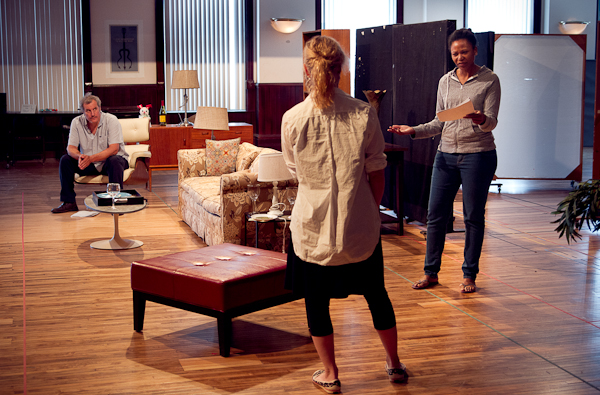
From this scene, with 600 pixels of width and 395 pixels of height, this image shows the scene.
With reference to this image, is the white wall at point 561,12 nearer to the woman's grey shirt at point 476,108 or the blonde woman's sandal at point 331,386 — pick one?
the woman's grey shirt at point 476,108

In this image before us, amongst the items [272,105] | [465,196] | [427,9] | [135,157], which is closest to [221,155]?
[135,157]

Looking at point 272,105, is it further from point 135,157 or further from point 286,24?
point 135,157

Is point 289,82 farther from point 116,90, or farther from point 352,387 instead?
point 352,387

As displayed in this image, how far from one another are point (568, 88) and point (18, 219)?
6724 mm

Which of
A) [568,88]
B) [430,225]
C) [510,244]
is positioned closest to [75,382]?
[430,225]

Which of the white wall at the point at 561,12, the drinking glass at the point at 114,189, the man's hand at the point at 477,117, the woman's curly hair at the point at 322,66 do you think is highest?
the white wall at the point at 561,12

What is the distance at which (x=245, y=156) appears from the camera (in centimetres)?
608

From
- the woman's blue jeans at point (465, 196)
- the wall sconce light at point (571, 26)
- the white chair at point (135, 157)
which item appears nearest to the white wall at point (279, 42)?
the white chair at point (135, 157)

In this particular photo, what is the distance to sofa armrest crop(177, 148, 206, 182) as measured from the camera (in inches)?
248

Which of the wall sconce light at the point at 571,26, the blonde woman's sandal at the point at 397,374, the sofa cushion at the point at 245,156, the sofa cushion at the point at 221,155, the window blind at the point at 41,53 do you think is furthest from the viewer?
the wall sconce light at the point at 571,26

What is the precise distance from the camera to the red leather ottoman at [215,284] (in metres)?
3.09

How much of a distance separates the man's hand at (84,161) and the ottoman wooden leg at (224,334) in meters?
3.83

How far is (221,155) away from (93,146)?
4.52ft

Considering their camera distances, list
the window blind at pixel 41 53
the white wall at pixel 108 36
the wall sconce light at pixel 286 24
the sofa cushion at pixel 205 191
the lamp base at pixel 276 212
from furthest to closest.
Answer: the wall sconce light at pixel 286 24
the white wall at pixel 108 36
the window blind at pixel 41 53
the sofa cushion at pixel 205 191
the lamp base at pixel 276 212
